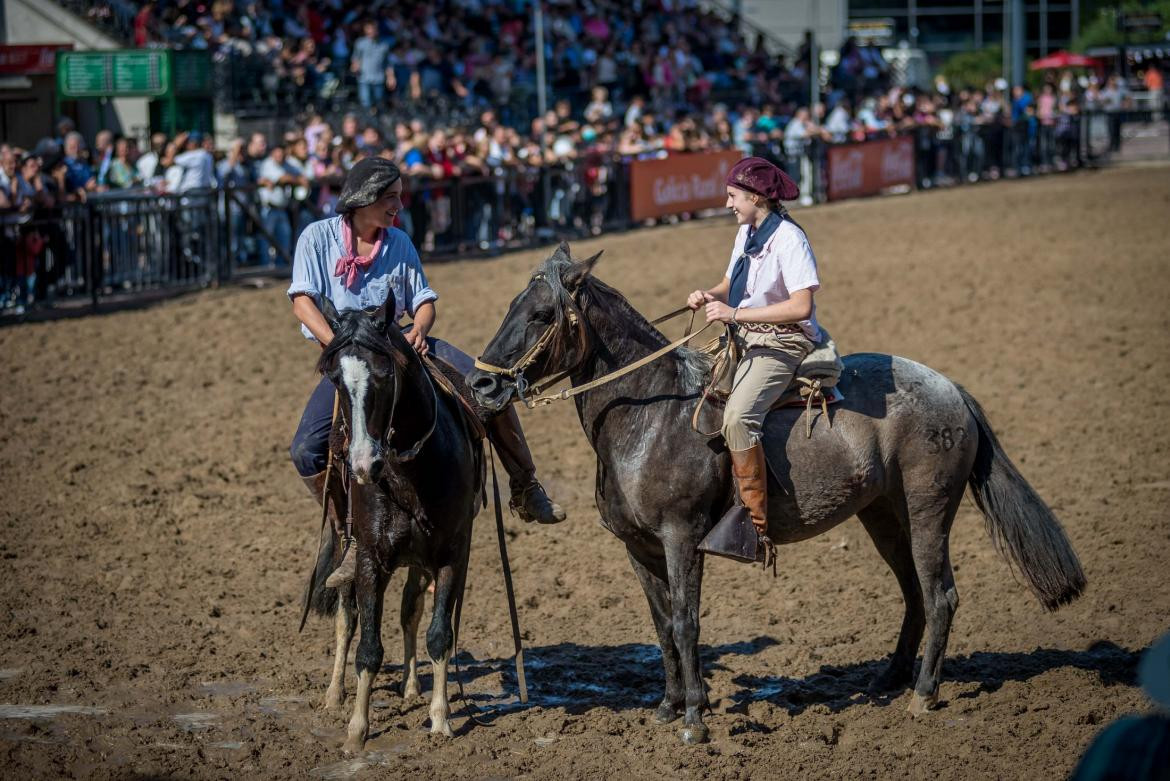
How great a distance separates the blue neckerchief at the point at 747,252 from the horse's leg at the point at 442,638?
1775 millimetres

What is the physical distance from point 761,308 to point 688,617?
58.1 inches

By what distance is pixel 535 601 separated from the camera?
805cm

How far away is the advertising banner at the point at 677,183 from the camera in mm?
23094

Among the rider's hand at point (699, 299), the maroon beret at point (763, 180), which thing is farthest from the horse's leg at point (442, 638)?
the maroon beret at point (763, 180)

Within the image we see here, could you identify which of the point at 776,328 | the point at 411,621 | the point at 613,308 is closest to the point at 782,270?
the point at 776,328

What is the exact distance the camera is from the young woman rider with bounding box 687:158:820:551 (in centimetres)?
595

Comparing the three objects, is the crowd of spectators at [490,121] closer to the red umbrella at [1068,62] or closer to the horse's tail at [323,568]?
the red umbrella at [1068,62]

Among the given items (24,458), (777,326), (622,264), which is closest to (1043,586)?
(777,326)

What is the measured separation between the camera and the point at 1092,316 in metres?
14.8

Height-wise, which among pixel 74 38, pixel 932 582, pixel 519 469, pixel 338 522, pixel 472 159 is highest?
pixel 74 38

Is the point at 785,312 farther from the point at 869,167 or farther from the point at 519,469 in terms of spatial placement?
the point at 869,167

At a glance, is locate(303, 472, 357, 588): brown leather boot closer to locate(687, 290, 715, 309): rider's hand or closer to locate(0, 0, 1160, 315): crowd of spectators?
locate(687, 290, 715, 309): rider's hand

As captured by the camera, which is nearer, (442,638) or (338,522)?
(442,638)

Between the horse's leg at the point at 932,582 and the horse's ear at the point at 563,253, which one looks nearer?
the horse's ear at the point at 563,253
